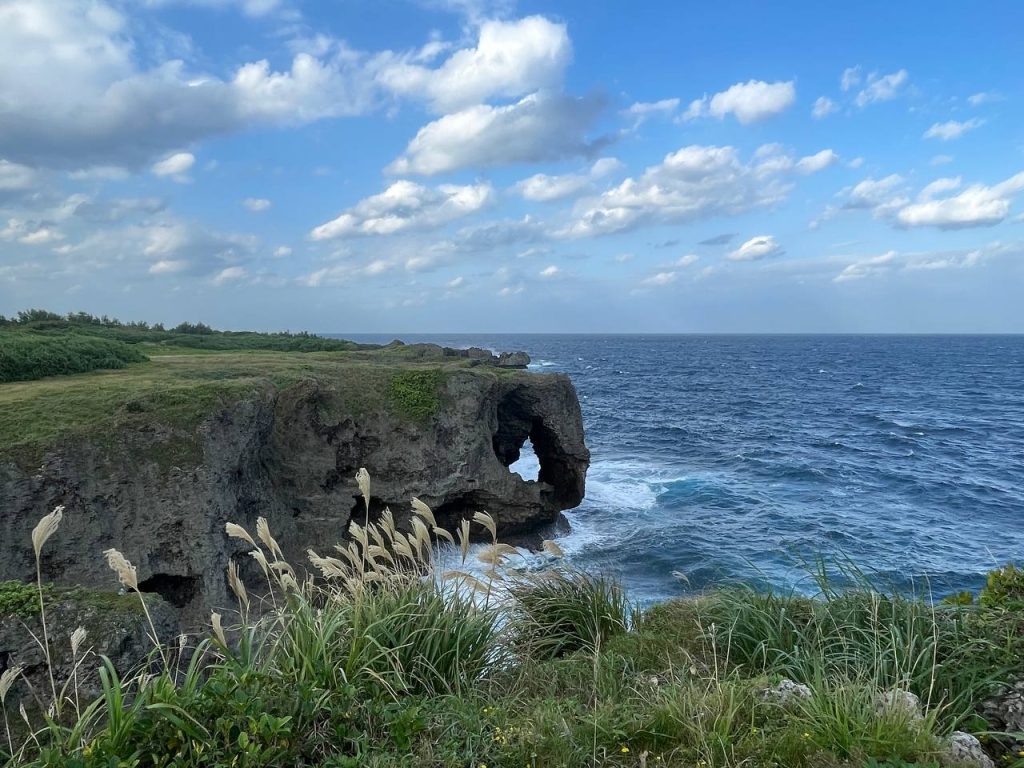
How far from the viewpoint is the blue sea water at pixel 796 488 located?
731 inches

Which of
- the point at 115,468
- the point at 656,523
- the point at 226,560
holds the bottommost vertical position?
the point at 656,523

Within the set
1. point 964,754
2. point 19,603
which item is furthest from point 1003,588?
point 19,603

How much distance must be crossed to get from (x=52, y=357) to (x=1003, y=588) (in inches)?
830

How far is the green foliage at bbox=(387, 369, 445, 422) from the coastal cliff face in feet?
0.34

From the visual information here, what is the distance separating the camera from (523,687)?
A: 15.9 feet

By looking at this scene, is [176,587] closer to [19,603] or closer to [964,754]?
[19,603]

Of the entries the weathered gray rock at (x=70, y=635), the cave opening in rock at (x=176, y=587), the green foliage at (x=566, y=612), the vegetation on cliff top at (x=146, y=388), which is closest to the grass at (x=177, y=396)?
the vegetation on cliff top at (x=146, y=388)

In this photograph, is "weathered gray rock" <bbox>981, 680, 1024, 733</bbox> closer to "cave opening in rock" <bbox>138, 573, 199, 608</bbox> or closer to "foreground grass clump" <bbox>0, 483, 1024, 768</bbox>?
"foreground grass clump" <bbox>0, 483, 1024, 768</bbox>

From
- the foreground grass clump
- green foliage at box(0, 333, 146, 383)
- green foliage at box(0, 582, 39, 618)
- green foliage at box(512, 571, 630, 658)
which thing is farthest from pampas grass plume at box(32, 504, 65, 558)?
green foliage at box(0, 333, 146, 383)

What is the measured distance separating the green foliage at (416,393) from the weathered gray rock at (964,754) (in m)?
16.0

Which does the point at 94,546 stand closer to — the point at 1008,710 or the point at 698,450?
the point at 1008,710

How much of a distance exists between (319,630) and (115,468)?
1026 cm

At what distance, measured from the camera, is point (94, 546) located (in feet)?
39.4

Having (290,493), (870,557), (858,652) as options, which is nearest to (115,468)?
Answer: (290,493)
